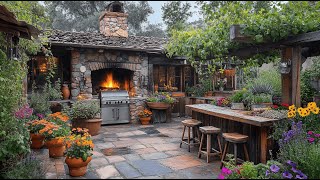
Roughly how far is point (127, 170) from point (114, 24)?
712 centimetres

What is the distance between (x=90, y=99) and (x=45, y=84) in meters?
1.45

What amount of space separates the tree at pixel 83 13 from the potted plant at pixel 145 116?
11554mm

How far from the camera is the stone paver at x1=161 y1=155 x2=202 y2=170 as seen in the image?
4.30m

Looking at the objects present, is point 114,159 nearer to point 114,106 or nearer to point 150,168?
point 150,168

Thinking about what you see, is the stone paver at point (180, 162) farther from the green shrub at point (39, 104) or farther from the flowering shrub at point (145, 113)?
the flowering shrub at point (145, 113)

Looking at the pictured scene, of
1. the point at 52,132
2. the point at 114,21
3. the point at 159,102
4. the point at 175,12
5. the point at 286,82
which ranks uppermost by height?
the point at 175,12

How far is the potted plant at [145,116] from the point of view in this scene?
878 centimetres

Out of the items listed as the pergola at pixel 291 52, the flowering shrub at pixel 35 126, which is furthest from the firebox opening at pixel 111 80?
the pergola at pixel 291 52

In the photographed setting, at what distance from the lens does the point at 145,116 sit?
879 centimetres

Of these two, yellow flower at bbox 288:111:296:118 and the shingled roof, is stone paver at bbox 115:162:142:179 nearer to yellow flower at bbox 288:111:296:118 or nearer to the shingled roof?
yellow flower at bbox 288:111:296:118

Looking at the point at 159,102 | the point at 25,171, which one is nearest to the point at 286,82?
the point at 25,171

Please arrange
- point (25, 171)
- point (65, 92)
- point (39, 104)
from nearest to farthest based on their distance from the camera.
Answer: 1. point (25, 171)
2. point (39, 104)
3. point (65, 92)

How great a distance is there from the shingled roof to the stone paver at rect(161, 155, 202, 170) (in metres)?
4.76

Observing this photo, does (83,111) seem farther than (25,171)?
Yes
